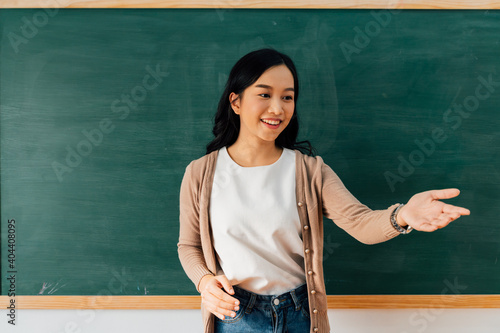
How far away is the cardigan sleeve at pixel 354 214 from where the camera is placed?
3.61 ft

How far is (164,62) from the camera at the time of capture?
1709 millimetres

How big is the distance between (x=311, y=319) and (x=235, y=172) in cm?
53

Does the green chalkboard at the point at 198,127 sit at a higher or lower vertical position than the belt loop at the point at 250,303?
higher

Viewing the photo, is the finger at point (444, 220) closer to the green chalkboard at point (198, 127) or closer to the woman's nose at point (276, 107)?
the woman's nose at point (276, 107)

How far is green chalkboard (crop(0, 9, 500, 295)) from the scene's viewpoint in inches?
66.7

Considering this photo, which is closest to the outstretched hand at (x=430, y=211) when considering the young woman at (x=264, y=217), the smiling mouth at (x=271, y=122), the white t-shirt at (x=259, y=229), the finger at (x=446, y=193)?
the finger at (x=446, y=193)

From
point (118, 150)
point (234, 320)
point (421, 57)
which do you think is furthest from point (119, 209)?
point (421, 57)

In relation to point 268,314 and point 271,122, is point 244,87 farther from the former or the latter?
point 268,314

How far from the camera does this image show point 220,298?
1.13 meters

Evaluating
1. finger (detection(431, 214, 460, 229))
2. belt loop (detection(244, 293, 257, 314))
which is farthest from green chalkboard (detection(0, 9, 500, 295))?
finger (detection(431, 214, 460, 229))

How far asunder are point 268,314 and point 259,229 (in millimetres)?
264

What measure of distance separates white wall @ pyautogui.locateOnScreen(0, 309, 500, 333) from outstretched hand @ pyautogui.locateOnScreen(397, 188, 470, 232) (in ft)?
2.90

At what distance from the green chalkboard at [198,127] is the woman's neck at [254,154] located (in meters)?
0.42

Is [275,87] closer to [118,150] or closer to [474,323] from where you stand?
[118,150]
